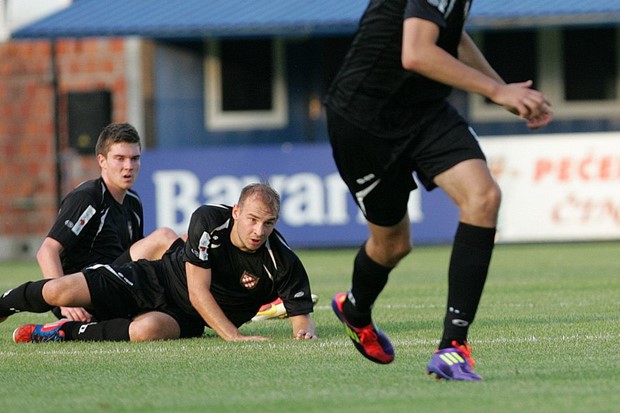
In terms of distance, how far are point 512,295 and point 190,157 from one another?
29.3ft

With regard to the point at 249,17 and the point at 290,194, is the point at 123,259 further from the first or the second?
the point at 249,17

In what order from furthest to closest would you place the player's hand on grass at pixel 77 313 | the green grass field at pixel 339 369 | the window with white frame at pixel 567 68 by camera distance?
1. the window with white frame at pixel 567 68
2. the player's hand on grass at pixel 77 313
3. the green grass field at pixel 339 369

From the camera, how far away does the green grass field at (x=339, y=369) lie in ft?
16.5

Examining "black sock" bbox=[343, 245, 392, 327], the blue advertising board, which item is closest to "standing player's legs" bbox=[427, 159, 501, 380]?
"black sock" bbox=[343, 245, 392, 327]

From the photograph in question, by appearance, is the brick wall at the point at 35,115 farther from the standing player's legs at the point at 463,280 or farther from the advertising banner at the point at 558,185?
the standing player's legs at the point at 463,280

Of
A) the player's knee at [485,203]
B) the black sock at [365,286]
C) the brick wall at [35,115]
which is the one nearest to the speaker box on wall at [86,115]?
the brick wall at [35,115]

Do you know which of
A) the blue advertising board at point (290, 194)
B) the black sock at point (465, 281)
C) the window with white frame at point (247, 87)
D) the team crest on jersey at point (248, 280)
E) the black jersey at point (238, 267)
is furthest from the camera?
the window with white frame at point (247, 87)

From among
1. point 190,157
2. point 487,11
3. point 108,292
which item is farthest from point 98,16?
point 108,292

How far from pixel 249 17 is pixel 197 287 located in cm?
1397

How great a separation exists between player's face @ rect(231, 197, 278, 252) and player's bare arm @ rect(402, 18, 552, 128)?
215cm

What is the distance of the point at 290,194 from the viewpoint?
61.9 ft

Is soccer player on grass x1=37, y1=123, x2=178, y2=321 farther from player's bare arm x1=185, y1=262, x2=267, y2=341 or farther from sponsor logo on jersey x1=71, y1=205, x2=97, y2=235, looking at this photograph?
player's bare arm x1=185, y1=262, x2=267, y2=341

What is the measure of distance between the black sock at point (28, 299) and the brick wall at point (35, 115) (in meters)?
14.8

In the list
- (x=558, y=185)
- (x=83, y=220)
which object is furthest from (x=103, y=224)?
(x=558, y=185)
